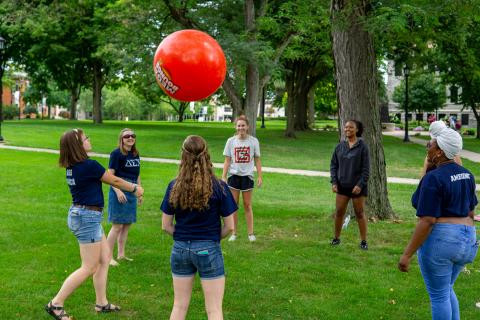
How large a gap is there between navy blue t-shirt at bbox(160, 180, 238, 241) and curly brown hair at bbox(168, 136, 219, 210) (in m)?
0.06

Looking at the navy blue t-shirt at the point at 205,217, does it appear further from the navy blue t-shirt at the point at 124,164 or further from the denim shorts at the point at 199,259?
the navy blue t-shirt at the point at 124,164

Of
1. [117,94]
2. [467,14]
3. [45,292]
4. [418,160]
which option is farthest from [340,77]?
[117,94]

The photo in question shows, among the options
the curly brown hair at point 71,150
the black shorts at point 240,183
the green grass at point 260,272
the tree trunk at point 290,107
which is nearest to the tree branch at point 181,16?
the green grass at point 260,272

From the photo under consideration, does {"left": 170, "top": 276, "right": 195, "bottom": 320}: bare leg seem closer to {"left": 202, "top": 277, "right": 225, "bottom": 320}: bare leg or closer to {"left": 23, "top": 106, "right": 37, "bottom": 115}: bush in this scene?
{"left": 202, "top": 277, "right": 225, "bottom": 320}: bare leg

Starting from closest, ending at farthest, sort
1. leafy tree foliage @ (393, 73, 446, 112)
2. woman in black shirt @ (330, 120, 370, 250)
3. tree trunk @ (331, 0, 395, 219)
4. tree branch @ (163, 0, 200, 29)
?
woman in black shirt @ (330, 120, 370, 250) < tree trunk @ (331, 0, 395, 219) < tree branch @ (163, 0, 200, 29) < leafy tree foliage @ (393, 73, 446, 112)

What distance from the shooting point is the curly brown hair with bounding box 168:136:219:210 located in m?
3.85

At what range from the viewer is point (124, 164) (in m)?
6.63

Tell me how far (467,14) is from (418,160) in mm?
15223

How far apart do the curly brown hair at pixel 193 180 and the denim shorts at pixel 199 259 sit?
0.28 metres

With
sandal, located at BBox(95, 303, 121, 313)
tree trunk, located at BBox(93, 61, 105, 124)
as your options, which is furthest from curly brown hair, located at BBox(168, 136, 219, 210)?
tree trunk, located at BBox(93, 61, 105, 124)

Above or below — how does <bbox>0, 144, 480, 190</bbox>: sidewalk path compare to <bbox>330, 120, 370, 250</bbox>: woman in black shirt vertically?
below

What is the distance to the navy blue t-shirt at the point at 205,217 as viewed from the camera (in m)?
3.94

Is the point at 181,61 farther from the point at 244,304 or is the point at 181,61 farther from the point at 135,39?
the point at 135,39

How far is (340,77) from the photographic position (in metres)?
9.71
